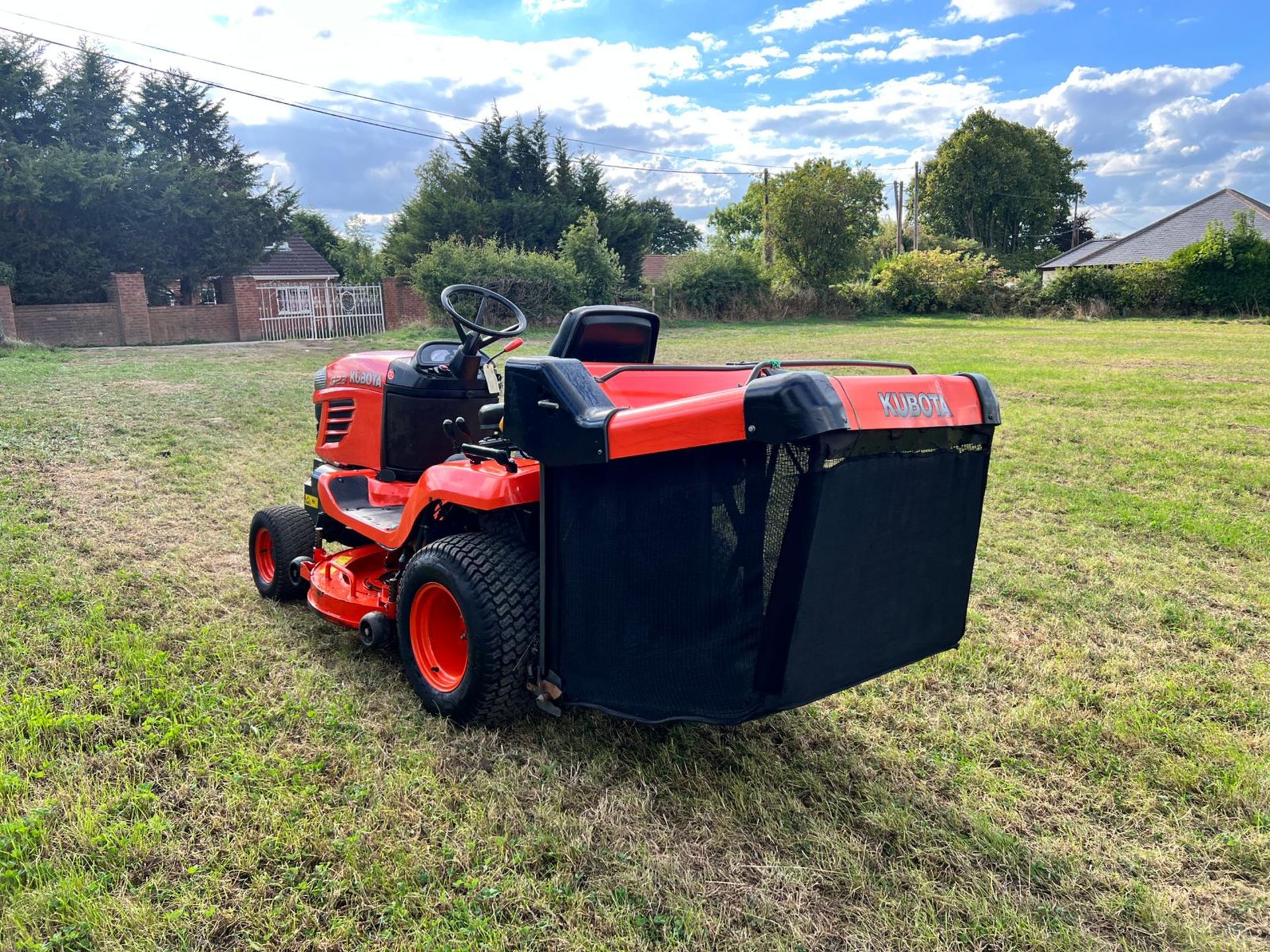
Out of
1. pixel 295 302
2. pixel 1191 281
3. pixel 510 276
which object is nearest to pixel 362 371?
pixel 510 276

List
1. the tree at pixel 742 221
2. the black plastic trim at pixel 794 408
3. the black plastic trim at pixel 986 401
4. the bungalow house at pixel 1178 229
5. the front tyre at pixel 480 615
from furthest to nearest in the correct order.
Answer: the tree at pixel 742 221, the bungalow house at pixel 1178 229, the front tyre at pixel 480 615, the black plastic trim at pixel 986 401, the black plastic trim at pixel 794 408

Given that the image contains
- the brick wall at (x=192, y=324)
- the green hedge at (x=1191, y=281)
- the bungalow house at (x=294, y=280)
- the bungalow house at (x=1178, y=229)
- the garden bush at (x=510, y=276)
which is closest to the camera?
the brick wall at (x=192, y=324)

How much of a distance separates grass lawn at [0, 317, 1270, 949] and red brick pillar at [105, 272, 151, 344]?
1839cm

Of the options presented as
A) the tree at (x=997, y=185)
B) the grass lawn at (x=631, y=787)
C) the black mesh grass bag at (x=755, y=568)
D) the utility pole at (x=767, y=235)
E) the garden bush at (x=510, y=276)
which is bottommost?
the grass lawn at (x=631, y=787)

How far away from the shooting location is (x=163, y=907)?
78.5 inches

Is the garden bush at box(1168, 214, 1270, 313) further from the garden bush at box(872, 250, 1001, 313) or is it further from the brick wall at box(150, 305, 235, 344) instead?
the brick wall at box(150, 305, 235, 344)

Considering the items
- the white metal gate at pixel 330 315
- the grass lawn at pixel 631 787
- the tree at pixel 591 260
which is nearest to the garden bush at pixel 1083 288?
the tree at pixel 591 260

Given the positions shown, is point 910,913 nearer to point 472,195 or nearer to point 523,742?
point 523,742

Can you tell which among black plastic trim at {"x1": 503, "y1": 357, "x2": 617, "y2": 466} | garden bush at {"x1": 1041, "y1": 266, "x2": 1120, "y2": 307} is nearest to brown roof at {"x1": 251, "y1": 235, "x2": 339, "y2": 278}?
garden bush at {"x1": 1041, "y1": 266, "x2": 1120, "y2": 307}

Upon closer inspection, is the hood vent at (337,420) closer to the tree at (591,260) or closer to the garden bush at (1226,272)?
the tree at (591,260)

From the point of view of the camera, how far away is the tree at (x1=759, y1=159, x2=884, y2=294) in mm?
34344

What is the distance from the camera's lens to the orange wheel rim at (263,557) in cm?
408

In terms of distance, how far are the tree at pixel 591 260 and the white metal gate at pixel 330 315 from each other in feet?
18.1

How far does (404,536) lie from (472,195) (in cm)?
2744
